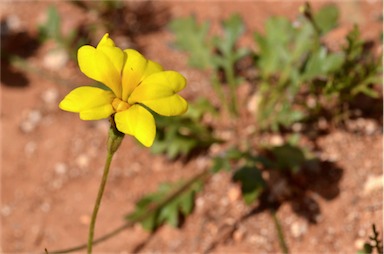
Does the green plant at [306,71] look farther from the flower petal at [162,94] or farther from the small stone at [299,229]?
Answer: the flower petal at [162,94]

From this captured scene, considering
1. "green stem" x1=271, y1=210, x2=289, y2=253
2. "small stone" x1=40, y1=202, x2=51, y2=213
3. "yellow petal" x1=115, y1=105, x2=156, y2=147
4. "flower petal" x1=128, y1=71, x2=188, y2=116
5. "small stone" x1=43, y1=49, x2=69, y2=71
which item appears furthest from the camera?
"small stone" x1=43, y1=49, x2=69, y2=71

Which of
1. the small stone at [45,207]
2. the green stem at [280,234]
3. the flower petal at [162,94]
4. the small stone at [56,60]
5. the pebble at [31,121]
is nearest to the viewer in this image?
the flower petal at [162,94]

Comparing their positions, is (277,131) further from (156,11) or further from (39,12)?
(39,12)

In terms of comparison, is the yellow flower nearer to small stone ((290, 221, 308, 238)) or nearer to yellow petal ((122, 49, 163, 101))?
yellow petal ((122, 49, 163, 101))

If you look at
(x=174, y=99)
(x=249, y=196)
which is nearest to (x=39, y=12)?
(x=249, y=196)

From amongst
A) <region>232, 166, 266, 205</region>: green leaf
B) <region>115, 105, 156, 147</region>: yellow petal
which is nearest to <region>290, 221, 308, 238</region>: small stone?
<region>232, 166, 266, 205</region>: green leaf

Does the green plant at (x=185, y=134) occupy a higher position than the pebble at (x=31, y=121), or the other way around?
the pebble at (x=31, y=121)

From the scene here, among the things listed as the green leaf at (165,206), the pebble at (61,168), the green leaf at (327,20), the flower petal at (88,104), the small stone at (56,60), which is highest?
the small stone at (56,60)

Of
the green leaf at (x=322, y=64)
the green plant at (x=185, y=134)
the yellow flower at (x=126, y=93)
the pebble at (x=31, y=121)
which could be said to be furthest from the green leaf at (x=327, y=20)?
the pebble at (x=31, y=121)
